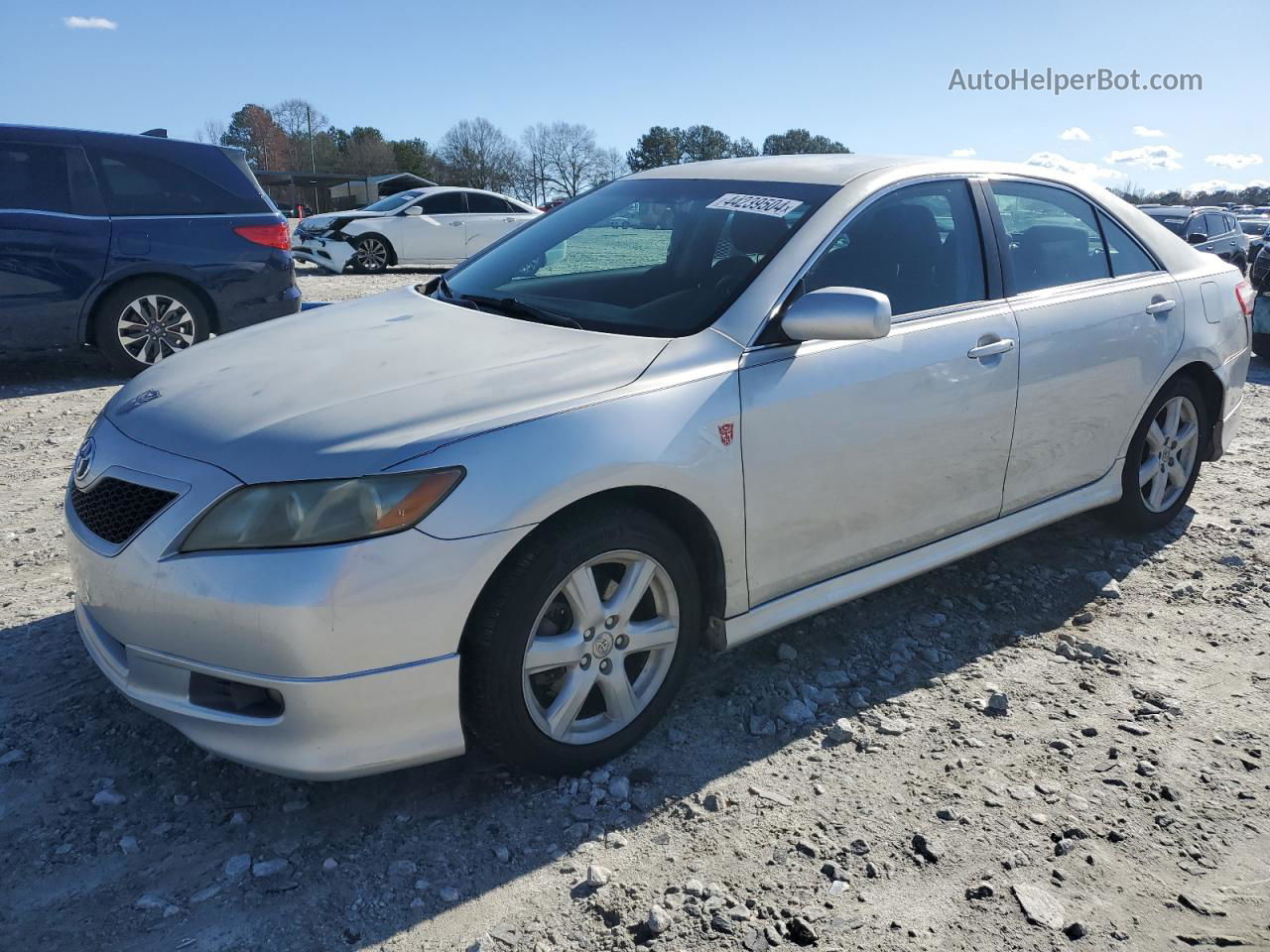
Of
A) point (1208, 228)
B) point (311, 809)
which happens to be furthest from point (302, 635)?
point (1208, 228)

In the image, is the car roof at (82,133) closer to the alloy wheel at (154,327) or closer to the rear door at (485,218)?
the alloy wheel at (154,327)

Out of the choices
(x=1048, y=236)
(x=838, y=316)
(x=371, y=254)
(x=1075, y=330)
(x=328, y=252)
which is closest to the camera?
(x=838, y=316)

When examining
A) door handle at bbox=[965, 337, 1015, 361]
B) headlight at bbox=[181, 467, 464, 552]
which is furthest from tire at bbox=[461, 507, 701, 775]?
door handle at bbox=[965, 337, 1015, 361]

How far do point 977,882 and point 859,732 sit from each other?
67cm

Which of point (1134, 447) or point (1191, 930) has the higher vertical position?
point (1134, 447)

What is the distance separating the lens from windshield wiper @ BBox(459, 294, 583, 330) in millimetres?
3188

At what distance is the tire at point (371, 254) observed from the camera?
16500 millimetres

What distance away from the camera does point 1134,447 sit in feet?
14.1

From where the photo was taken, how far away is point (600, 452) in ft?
8.41

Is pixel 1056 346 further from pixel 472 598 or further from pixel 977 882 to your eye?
pixel 472 598

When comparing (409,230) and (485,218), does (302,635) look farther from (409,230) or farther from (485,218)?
(485,218)

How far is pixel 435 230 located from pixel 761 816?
15492mm

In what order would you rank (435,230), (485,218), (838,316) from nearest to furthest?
(838,316), (435,230), (485,218)

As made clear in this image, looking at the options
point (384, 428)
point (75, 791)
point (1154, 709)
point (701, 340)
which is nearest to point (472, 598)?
point (384, 428)
